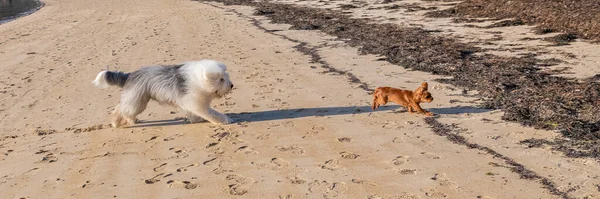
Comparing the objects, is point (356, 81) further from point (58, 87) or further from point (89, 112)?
point (58, 87)

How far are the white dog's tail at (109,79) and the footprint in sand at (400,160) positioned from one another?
10.4 ft

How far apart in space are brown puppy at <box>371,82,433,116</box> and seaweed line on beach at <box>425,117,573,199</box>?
0.68 feet

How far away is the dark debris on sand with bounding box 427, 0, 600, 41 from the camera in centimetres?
1265

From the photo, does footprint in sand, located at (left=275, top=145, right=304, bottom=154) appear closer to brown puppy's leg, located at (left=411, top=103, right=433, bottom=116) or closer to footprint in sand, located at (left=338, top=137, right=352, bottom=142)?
footprint in sand, located at (left=338, top=137, right=352, bottom=142)

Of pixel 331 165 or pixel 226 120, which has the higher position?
pixel 331 165

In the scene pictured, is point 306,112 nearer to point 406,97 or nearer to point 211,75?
point 406,97

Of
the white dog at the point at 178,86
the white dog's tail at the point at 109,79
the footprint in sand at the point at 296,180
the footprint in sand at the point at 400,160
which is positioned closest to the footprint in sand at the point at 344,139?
the footprint in sand at the point at 400,160

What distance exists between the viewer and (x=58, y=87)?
420 inches

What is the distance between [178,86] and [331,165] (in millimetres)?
2173

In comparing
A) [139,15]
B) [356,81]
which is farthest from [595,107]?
[139,15]

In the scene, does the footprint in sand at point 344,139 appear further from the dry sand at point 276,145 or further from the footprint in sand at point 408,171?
the footprint in sand at point 408,171

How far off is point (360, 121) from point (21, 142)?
3574 mm

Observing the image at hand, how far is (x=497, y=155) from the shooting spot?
597 centimetres

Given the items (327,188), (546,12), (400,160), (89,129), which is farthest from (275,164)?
(546,12)
